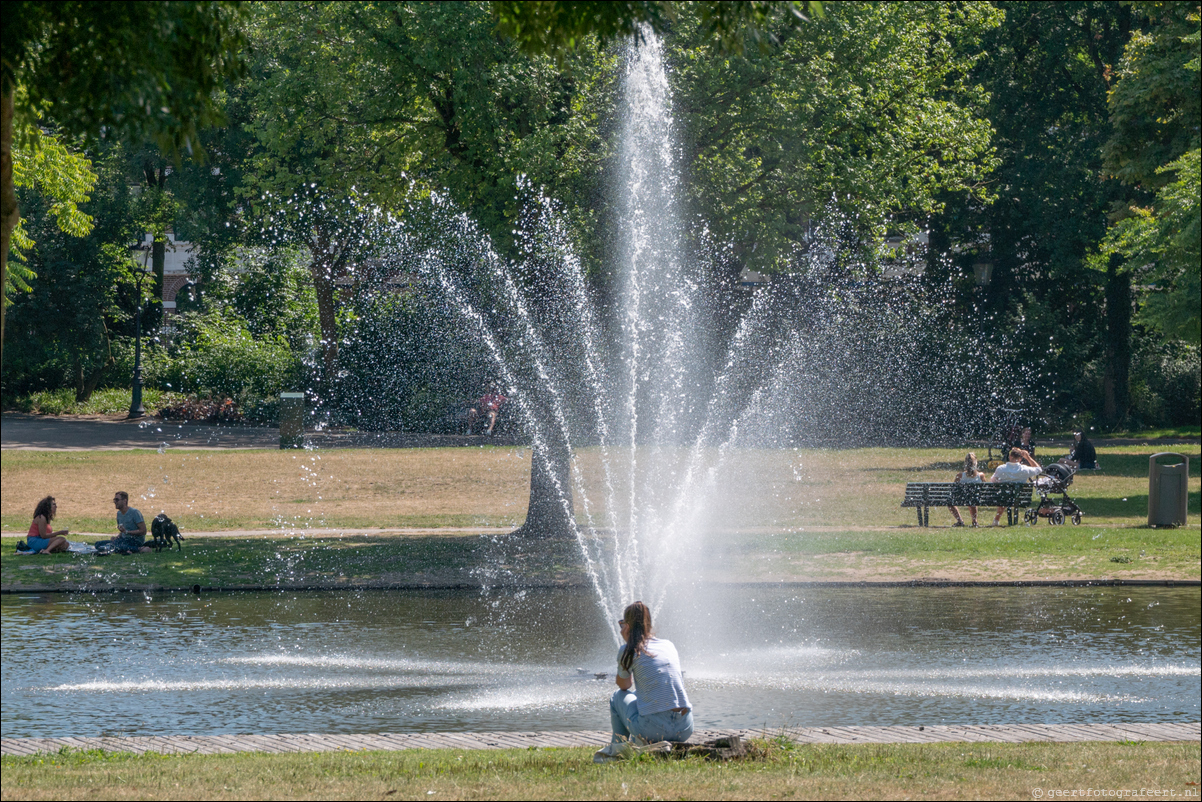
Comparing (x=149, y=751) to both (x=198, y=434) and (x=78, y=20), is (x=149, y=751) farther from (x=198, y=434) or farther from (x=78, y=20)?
(x=198, y=434)

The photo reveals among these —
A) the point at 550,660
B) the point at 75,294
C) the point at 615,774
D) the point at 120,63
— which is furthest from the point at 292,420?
the point at 120,63

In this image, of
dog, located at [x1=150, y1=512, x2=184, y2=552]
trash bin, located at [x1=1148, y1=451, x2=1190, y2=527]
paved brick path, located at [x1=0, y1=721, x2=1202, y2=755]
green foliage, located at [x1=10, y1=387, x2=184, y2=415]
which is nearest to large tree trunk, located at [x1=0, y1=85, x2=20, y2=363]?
paved brick path, located at [x1=0, y1=721, x2=1202, y2=755]

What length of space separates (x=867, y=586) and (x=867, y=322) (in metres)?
25.2

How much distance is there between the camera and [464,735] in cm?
852

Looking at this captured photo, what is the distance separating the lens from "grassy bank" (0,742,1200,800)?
615 centimetres

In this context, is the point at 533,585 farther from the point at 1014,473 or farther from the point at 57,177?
the point at 1014,473

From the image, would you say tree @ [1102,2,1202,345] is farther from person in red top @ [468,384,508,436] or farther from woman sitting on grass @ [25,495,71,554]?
woman sitting on grass @ [25,495,71,554]

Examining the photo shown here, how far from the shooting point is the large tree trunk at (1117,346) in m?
42.5

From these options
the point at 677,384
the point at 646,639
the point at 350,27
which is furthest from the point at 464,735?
the point at 677,384

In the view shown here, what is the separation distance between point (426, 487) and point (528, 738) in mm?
18368

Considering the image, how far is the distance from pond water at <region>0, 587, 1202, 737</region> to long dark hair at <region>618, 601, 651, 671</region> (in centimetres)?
134

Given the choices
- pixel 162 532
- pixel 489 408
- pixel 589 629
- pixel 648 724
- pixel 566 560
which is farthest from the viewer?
pixel 489 408

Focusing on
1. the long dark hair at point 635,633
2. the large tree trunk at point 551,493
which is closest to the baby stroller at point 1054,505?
the large tree trunk at point 551,493

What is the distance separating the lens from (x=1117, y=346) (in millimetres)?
42562
